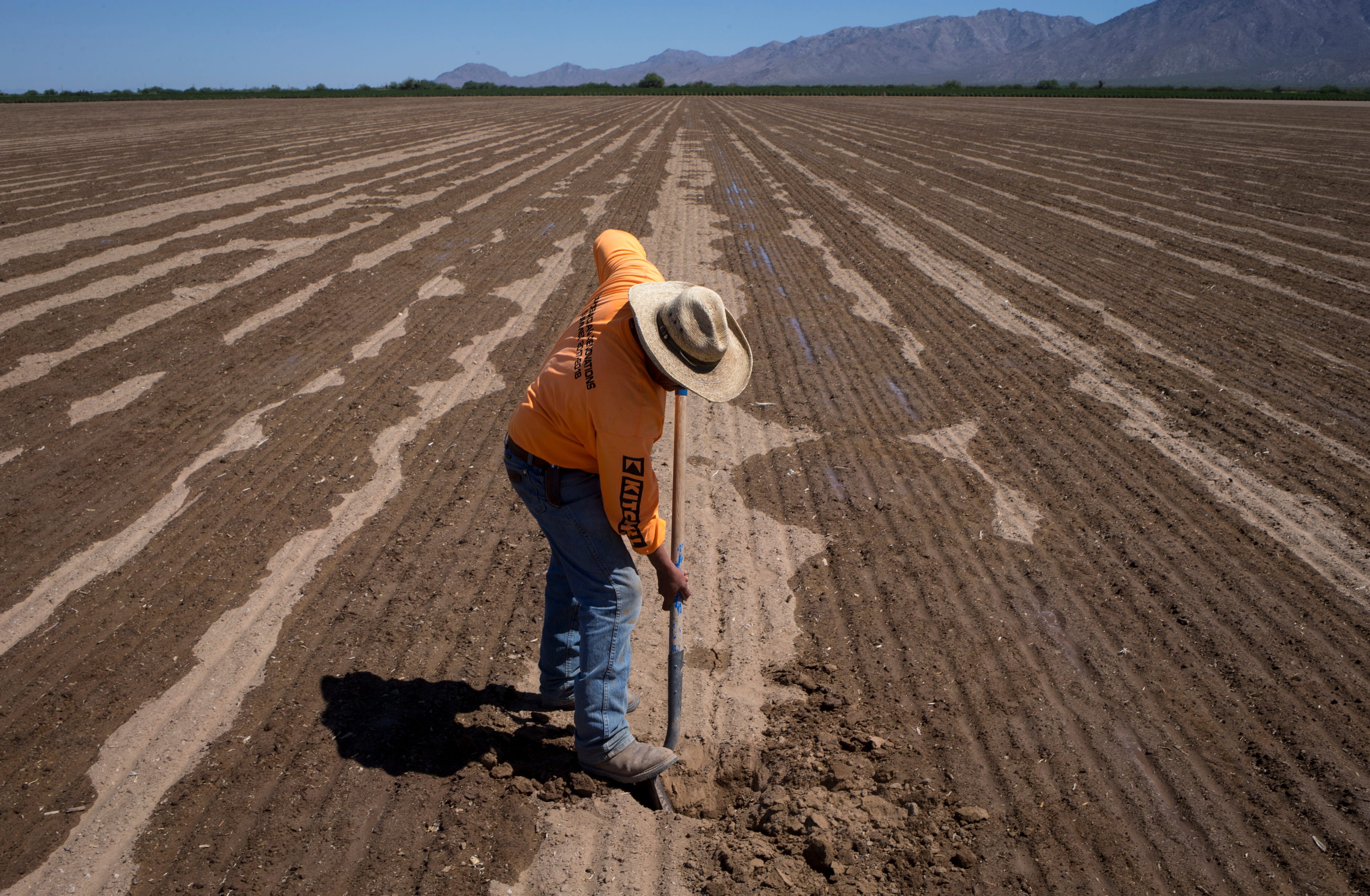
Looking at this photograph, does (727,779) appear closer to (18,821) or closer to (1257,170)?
(18,821)

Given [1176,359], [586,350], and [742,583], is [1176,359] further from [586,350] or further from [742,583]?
[586,350]

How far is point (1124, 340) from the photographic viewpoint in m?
7.09

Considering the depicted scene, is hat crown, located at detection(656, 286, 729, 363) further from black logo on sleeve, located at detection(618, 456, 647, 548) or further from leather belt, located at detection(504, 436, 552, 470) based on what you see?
leather belt, located at detection(504, 436, 552, 470)

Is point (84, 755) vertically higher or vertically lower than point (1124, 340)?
higher

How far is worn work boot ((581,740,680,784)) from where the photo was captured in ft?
8.57

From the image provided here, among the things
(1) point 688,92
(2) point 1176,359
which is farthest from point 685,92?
(2) point 1176,359

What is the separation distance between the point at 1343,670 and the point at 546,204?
12773 millimetres

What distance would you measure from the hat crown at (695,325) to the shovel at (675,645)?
272 mm

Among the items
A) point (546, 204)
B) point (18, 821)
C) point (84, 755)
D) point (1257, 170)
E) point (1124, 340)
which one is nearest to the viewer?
point (18, 821)

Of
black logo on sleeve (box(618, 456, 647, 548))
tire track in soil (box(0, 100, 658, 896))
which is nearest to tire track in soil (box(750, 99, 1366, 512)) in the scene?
black logo on sleeve (box(618, 456, 647, 548))

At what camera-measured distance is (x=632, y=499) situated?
2162 millimetres

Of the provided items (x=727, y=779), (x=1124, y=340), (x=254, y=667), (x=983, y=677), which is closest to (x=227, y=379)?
(x=254, y=667)

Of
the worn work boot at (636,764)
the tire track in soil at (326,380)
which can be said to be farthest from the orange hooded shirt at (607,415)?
the tire track in soil at (326,380)

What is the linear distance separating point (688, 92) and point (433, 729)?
78.7 meters
